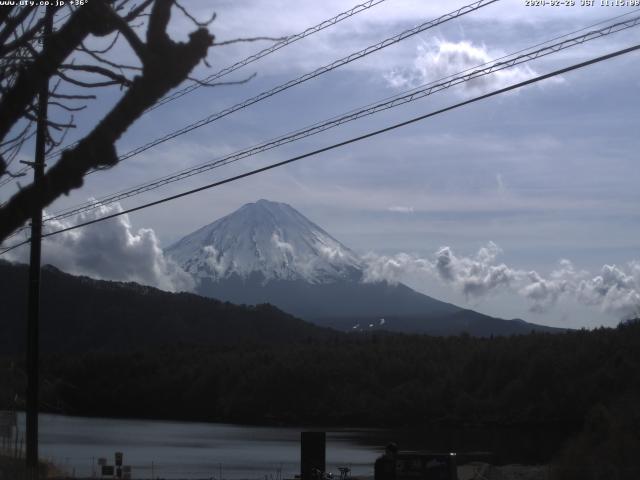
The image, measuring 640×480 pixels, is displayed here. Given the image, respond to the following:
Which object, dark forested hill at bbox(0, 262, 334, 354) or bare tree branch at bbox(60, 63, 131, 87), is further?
dark forested hill at bbox(0, 262, 334, 354)

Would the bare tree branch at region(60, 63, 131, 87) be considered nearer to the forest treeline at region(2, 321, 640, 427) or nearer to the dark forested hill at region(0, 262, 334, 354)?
the forest treeline at region(2, 321, 640, 427)

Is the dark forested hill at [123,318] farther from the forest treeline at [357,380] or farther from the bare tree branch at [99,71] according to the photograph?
the bare tree branch at [99,71]

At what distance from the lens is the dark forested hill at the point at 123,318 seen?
135375 millimetres

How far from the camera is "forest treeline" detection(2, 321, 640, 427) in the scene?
258ft

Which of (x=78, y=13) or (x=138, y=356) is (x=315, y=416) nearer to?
(x=138, y=356)

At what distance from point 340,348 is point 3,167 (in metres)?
109

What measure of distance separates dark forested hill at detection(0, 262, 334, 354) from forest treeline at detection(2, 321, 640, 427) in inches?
879

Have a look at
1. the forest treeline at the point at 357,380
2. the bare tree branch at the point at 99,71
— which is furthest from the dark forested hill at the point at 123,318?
the bare tree branch at the point at 99,71

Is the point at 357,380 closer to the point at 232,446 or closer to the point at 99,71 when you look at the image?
the point at 232,446

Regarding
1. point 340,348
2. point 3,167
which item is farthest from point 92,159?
point 340,348

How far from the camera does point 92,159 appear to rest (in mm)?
5570

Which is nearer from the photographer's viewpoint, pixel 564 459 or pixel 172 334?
pixel 564 459

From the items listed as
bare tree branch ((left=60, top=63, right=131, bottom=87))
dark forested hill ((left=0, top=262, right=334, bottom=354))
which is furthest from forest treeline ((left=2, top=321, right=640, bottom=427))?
bare tree branch ((left=60, top=63, right=131, bottom=87))

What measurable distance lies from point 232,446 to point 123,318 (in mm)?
88580
